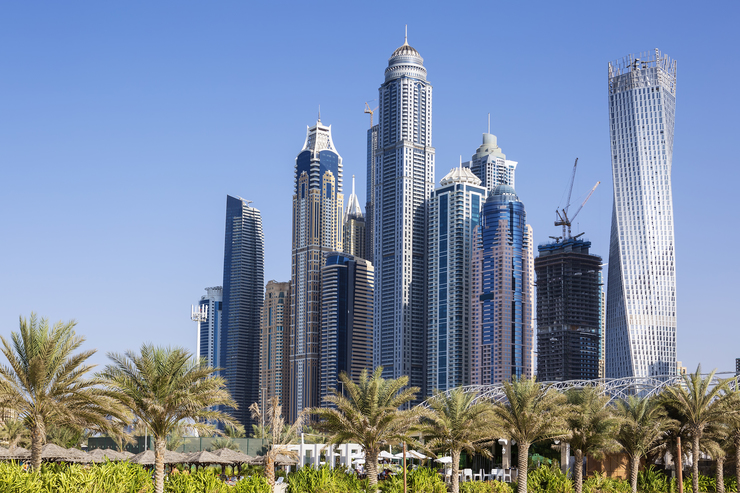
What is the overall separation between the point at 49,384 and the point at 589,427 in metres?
27.2

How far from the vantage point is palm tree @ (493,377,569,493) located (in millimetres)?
41625

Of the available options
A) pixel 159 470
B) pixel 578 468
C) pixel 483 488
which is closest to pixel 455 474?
pixel 483 488

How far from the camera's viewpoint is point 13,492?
2669 cm

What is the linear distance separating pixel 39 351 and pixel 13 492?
5.98 m

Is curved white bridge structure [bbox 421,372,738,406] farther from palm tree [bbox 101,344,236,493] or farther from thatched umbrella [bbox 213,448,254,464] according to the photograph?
palm tree [bbox 101,344,236,493]

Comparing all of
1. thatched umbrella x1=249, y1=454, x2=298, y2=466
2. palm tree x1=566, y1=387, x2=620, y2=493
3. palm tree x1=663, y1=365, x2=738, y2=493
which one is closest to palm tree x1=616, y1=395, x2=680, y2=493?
palm tree x1=663, y1=365, x2=738, y2=493

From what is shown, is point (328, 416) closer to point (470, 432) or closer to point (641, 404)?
point (470, 432)

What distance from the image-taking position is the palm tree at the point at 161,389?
33.3 metres

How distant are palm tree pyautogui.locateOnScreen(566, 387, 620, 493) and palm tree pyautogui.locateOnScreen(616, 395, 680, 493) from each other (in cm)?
139

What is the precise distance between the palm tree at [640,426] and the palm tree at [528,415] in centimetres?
518

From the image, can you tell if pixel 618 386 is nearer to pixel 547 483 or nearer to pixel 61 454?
pixel 547 483

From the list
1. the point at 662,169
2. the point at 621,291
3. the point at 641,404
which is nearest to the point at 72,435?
the point at 641,404

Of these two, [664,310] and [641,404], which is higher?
[664,310]

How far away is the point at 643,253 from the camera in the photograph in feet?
520
